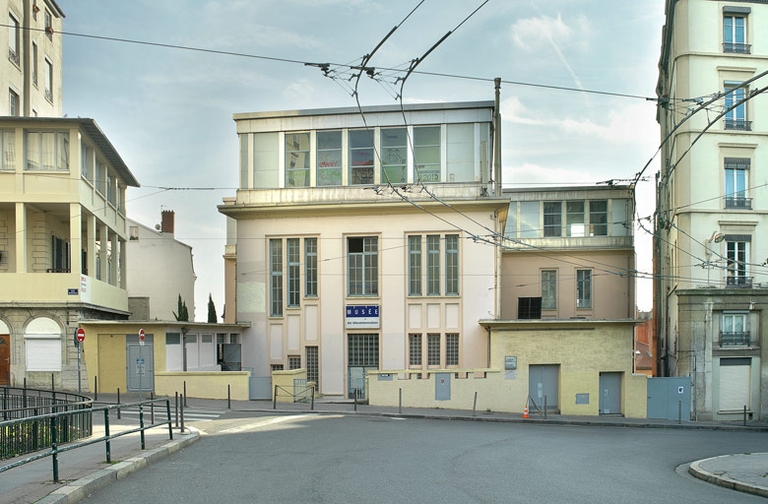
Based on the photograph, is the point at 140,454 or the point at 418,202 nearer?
the point at 140,454

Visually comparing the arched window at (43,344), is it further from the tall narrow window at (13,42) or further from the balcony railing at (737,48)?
the balcony railing at (737,48)

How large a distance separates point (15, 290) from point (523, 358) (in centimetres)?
1974

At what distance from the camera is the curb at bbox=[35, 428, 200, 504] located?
28.9 ft

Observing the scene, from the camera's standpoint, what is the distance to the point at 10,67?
3412 centimetres

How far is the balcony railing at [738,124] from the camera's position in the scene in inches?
1336

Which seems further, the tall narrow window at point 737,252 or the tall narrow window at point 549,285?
the tall narrow window at point 549,285

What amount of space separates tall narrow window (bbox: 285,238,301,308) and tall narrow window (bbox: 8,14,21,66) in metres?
14.9

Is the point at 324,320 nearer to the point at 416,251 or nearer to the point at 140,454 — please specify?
the point at 416,251

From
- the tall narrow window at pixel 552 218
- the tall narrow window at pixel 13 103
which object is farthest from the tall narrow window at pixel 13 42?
the tall narrow window at pixel 552 218

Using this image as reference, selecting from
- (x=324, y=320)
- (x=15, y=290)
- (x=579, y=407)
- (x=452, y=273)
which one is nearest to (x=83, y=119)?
(x=15, y=290)

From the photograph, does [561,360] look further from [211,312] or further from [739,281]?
[211,312]

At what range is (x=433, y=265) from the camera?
34.3 metres

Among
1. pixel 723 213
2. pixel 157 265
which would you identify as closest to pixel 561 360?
pixel 723 213

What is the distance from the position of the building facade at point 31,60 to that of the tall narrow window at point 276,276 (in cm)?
1296
